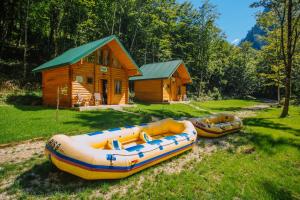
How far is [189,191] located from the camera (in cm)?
470

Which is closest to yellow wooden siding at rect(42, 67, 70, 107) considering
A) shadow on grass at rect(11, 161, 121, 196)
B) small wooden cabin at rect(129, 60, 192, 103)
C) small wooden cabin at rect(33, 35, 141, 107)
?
small wooden cabin at rect(33, 35, 141, 107)

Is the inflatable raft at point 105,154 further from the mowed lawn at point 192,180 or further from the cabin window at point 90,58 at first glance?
the cabin window at point 90,58

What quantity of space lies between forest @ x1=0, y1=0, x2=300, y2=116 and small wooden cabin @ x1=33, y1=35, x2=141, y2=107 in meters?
6.64

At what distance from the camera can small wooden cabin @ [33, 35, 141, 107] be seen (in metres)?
15.4

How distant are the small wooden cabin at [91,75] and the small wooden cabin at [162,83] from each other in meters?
5.99

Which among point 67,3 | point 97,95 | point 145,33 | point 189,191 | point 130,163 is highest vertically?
point 67,3

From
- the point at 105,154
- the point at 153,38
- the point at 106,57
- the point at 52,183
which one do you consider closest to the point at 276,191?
the point at 105,154

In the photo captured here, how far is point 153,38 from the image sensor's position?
1403 inches

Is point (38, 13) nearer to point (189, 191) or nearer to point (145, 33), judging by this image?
point (145, 33)

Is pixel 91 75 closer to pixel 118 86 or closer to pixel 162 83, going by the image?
pixel 118 86

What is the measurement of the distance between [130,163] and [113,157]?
0.49 m

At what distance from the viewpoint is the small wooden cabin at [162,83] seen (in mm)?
24750

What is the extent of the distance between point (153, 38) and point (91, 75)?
21.6 m

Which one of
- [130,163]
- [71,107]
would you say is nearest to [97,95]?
[71,107]
